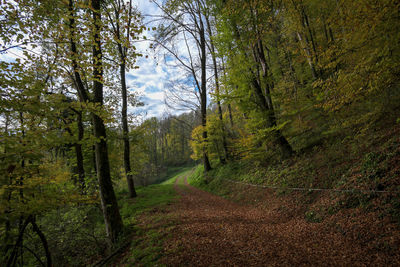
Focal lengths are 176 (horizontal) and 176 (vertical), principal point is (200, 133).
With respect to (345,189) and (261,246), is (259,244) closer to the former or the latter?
(261,246)

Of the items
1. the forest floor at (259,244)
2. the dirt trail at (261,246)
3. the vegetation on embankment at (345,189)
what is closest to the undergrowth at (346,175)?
the vegetation on embankment at (345,189)

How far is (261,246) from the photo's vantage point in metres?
3.80

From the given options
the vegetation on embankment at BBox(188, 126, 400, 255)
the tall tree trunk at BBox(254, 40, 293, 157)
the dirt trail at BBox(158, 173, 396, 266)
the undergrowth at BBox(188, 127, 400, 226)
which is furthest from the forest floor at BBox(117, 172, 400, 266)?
the tall tree trunk at BBox(254, 40, 293, 157)

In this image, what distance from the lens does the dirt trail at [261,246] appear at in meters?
3.15

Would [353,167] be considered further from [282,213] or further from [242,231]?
[242,231]

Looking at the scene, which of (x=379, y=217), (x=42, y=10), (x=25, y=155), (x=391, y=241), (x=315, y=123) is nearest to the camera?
(x=25, y=155)

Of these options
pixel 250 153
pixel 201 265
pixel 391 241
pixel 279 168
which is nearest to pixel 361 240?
pixel 391 241

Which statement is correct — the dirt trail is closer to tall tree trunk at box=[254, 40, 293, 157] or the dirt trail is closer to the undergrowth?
the undergrowth

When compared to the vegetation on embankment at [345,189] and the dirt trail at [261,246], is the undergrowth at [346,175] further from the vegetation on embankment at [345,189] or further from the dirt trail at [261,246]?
the dirt trail at [261,246]

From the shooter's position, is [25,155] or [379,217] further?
[379,217]

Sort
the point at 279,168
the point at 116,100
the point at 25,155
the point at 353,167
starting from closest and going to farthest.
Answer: the point at 25,155, the point at 353,167, the point at 279,168, the point at 116,100

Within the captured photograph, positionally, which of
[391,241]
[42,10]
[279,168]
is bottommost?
[391,241]

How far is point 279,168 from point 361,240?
5.28 metres

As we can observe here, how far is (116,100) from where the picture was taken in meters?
12.8
